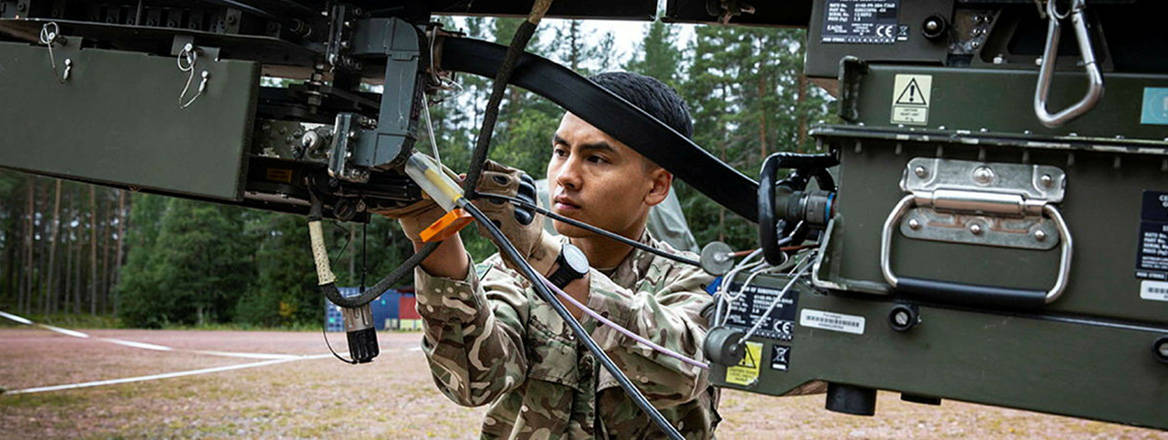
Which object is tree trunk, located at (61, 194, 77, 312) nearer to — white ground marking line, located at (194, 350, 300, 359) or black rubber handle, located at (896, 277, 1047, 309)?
white ground marking line, located at (194, 350, 300, 359)

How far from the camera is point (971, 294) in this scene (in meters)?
1.60

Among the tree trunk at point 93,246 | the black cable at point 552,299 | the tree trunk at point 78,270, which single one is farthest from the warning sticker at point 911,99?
the tree trunk at point 78,270

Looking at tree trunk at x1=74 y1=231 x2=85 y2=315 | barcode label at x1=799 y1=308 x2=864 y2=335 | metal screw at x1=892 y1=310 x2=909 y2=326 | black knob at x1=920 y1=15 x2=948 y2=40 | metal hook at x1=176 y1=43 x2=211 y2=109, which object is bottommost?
tree trunk at x1=74 y1=231 x2=85 y2=315

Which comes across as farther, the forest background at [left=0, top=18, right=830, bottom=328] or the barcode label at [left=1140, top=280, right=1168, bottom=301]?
the forest background at [left=0, top=18, right=830, bottom=328]

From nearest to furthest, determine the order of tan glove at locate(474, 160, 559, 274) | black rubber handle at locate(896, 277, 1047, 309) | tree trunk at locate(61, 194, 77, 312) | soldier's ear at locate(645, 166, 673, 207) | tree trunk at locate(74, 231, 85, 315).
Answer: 1. black rubber handle at locate(896, 277, 1047, 309)
2. tan glove at locate(474, 160, 559, 274)
3. soldier's ear at locate(645, 166, 673, 207)
4. tree trunk at locate(61, 194, 77, 312)
5. tree trunk at locate(74, 231, 85, 315)

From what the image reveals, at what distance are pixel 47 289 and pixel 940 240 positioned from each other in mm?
43212

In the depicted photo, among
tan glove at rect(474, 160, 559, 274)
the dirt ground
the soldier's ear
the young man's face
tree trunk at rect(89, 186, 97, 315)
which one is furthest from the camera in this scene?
tree trunk at rect(89, 186, 97, 315)

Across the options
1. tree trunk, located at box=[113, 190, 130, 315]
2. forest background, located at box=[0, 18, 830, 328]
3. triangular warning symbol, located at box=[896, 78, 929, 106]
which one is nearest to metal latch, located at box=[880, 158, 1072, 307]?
triangular warning symbol, located at box=[896, 78, 929, 106]

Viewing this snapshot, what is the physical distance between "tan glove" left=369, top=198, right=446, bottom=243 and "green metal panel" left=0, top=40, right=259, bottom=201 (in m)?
0.40

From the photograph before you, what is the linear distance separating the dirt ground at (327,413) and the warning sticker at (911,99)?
691cm

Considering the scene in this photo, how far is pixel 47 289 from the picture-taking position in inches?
1533

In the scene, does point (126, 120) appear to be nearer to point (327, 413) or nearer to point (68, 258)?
point (327, 413)

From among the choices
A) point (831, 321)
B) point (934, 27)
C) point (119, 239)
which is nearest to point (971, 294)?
point (831, 321)

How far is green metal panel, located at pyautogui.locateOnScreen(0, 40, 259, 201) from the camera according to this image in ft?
6.59
